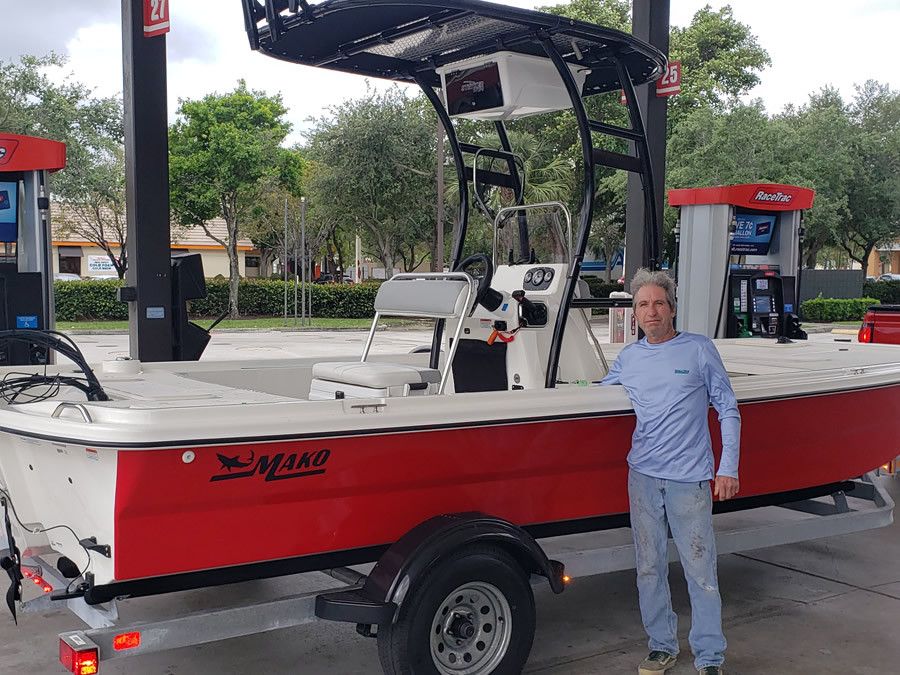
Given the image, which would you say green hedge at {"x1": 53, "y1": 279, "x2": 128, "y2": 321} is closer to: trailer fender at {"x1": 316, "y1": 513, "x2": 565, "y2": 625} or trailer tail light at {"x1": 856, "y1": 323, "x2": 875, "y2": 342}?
trailer tail light at {"x1": 856, "y1": 323, "x2": 875, "y2": 342}

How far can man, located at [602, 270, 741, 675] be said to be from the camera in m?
3.60

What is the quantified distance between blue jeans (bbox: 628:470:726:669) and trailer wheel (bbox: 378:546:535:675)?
501 millimetres

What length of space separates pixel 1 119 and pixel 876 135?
2877 cm

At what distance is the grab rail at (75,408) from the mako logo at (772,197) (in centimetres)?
1065

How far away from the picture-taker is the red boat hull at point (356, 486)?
2.92 metres

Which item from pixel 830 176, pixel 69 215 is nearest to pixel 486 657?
pixel 830 176

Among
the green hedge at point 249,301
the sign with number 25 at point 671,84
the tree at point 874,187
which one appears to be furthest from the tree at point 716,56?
the sign with number 25 at point 671,84

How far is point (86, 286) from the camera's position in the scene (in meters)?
25.1

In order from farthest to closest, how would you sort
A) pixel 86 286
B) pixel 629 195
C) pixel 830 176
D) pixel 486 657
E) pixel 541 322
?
pixel 830 176 → pixel 86 286 → pixel 629 195 → pixel 541 322 → pixel 486 657

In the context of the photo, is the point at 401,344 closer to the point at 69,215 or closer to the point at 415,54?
the point at 415,54

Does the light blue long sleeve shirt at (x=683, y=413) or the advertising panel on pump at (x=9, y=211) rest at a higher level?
the advertising panel on pump at (x=9, y=211)

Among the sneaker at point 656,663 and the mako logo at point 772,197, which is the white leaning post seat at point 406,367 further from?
the mako logo at point 772,197

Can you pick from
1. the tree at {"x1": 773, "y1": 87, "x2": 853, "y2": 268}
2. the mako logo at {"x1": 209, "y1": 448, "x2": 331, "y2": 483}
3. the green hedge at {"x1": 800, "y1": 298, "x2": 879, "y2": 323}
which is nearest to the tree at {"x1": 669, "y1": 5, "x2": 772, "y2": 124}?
the tree at {"x1": 773, "y1": 87, "x2": 853, "y2": 268}

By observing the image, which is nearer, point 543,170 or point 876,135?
point 543,170
